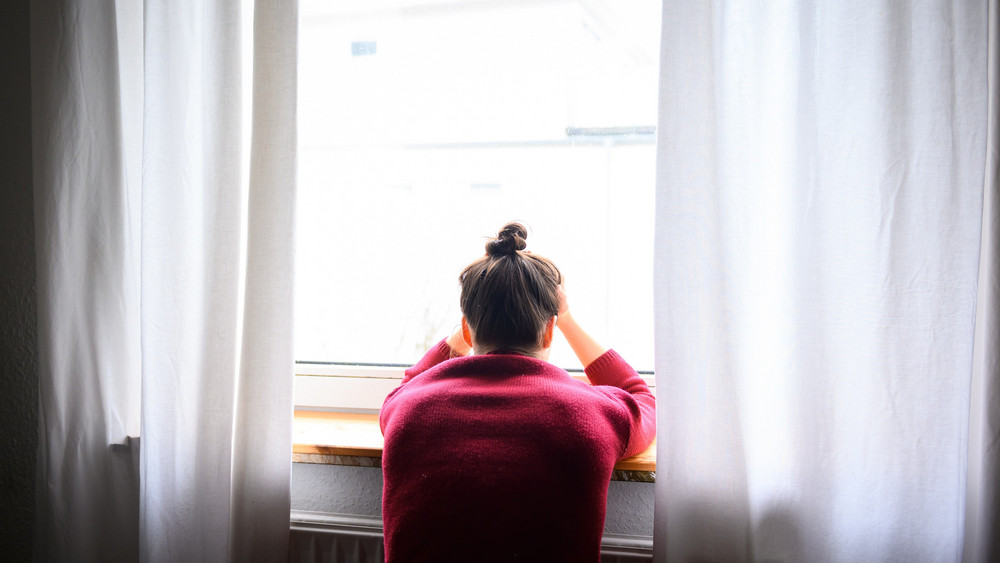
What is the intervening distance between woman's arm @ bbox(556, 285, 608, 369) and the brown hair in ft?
0.38

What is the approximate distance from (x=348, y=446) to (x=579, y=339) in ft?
1.70

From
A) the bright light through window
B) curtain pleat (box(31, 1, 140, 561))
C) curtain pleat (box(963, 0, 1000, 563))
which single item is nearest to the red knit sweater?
the bright light through window

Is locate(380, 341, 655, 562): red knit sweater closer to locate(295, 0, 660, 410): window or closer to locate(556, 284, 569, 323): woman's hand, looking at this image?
locate(556, 284, 569, 323): woman's hand

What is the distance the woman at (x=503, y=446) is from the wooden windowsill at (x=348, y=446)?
9cm

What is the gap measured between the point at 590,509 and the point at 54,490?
109cm

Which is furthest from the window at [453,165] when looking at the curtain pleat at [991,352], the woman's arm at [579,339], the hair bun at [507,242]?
the curtain pleat at [991,352]

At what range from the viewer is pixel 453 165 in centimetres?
133

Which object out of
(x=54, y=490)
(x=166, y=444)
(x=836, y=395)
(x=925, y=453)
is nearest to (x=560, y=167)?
(x=836, y=395)

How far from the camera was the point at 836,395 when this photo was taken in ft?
2.98

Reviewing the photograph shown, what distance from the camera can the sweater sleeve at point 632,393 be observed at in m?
0.96

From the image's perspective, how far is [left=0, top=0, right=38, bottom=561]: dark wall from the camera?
1236 millimetres

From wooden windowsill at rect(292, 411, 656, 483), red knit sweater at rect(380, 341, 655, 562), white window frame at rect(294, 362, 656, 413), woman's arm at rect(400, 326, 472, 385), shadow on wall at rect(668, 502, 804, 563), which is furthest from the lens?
white window frame at rect(294, 362, 656, 413)

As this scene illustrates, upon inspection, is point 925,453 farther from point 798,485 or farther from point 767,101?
point 767,101

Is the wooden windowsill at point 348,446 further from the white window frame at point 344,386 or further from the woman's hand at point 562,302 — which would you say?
the woman's hand at point 562,302
